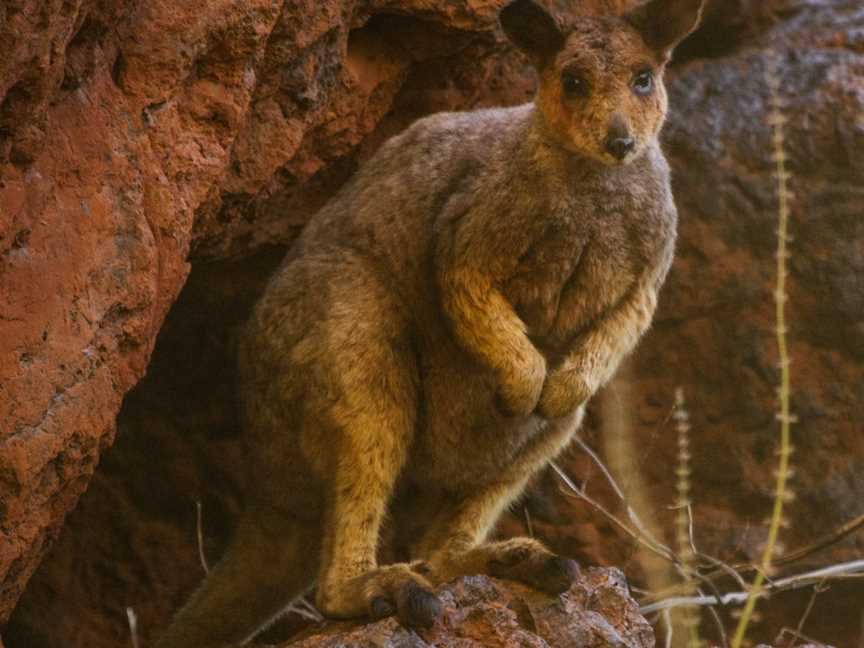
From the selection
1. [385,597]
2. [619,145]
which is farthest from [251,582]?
[619,145]

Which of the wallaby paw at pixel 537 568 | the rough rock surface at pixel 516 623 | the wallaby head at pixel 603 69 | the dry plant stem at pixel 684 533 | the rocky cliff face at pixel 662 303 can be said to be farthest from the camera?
the rocky cliff face at pixel 662 303

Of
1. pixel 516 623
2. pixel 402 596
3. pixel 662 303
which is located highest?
pixel 662 303

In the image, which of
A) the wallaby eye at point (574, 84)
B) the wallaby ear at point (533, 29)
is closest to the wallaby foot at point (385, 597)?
the wallaby eye at point (574, 84)

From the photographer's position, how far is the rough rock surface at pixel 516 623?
3797 mm

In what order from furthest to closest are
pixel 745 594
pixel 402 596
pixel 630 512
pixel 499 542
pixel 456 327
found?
pixel 745 594 < pixel 456 327 < pixel 630 512 < pixel 499 542 < pixel 402 596

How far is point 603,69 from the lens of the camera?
4.37m

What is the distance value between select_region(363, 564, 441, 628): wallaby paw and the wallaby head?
152cm

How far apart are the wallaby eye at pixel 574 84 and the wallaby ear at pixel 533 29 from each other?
174mm

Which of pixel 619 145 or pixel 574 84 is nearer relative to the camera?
pixel 619 145

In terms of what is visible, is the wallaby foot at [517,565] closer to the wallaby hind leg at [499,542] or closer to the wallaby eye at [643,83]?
the wallaby hind leg at [499,542]

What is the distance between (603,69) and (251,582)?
2264 millimetres

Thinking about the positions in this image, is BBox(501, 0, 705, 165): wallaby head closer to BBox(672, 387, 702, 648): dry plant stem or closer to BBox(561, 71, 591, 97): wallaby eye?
BBox(561, 71, 591, 97): wallaby eye

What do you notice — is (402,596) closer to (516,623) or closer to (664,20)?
(516,623)

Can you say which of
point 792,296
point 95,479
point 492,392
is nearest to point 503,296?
point 492,392
